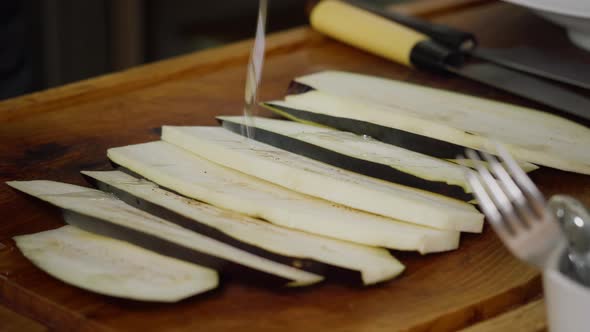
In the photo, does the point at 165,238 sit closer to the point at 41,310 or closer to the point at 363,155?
the point at 41,310

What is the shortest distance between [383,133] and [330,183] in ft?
0.88

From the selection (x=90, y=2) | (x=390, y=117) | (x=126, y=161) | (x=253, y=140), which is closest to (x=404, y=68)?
(x=390, y=117)

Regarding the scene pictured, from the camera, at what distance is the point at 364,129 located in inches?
65.9

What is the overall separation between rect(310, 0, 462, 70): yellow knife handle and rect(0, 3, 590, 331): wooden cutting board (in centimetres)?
4

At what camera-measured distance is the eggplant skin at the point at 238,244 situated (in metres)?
1.24

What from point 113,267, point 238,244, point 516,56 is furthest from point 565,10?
point 113,267

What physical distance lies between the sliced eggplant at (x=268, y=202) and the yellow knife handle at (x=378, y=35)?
2.61ft

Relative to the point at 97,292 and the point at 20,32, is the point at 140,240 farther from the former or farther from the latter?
the point at 20,32

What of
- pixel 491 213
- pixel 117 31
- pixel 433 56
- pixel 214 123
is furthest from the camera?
pixel 117 31

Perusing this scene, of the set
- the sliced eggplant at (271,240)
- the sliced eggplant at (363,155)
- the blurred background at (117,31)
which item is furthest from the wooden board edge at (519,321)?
the blurred background at (117,31)

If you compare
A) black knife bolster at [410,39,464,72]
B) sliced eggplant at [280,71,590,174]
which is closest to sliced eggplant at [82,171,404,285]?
sliced eggplant at [280,71,590,174]

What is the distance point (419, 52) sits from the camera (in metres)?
2.15

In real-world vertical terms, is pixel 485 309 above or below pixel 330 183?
below

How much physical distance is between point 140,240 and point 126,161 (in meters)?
0.29
